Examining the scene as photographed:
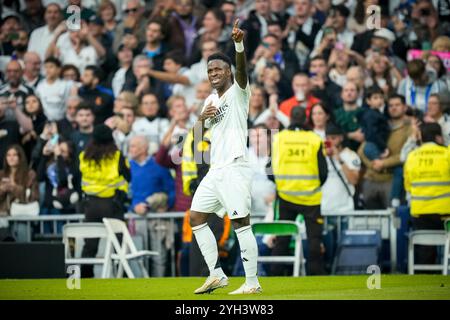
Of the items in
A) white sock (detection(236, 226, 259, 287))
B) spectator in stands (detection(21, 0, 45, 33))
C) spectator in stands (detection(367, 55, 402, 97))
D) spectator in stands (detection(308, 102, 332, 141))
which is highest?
spectator in stands (detection(21, 0, 45, 33))

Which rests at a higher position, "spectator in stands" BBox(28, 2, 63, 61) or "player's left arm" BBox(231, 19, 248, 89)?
"spectator in stands" BBox(28, 2, 63, 61)

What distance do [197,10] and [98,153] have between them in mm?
4912

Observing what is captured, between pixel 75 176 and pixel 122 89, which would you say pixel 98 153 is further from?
pixel 122 89

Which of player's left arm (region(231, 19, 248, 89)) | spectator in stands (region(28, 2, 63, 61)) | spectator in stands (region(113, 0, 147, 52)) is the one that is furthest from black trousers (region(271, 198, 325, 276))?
spectator in stands (region(28, 2, 63, 61))

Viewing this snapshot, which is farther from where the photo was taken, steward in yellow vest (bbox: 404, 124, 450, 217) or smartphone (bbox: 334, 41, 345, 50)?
smartphone (bbox: 334, 41, 345, 50)

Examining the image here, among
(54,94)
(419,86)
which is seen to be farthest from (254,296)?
(54,94)

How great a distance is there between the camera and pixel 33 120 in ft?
66.5

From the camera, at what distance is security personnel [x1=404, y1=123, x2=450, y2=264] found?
16641 millimetres

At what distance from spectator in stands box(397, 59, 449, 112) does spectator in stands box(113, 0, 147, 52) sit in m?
5.12

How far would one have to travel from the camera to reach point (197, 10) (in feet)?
69.2

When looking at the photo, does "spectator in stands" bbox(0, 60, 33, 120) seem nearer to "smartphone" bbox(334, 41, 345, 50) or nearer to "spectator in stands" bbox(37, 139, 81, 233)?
"spectator in stands" bbox(37, 139, 81, 233)

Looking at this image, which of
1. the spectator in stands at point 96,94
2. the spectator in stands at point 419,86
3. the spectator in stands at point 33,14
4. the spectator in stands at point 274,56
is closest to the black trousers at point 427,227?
the spectator in stands at point 419,86

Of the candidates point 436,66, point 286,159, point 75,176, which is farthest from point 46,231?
point 436,66

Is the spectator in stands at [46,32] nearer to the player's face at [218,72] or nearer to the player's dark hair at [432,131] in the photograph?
the player's dark hair at [432,131]
